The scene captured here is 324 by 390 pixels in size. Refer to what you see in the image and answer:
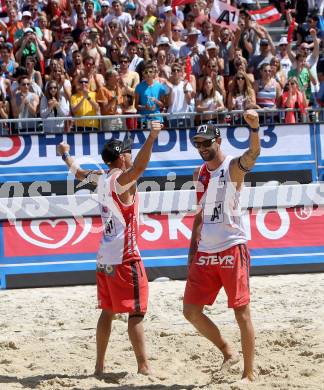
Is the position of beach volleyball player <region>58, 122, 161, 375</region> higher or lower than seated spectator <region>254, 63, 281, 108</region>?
lower

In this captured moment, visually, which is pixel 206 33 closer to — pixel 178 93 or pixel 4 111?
pixel 178 93

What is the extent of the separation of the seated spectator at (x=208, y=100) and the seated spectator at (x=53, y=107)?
204 centimetres

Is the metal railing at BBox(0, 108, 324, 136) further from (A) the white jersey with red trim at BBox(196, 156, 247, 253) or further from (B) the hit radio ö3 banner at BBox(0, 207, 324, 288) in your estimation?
(A) the white jersey with red trim at BBox(196, 156, 247, 253)

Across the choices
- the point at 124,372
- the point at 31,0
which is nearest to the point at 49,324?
the point at 124,372

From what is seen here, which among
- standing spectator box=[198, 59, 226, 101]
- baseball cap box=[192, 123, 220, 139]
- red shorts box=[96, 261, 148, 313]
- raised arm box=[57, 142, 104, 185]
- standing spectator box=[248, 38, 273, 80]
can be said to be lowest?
red shorts box=[96, 261, 148, 313]

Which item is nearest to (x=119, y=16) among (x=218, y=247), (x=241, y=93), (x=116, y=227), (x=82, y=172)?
(x=241, y=93)

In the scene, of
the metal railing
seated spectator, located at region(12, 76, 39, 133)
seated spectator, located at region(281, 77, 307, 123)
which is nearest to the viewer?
the metal railing

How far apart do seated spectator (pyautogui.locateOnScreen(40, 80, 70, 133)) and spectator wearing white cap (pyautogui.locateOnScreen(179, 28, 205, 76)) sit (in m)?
2.49

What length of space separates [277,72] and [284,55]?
3.79ft

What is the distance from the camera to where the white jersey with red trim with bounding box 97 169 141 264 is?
684 cm

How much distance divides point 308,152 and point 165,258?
3612 millimetres

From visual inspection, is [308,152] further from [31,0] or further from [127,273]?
[127,273]

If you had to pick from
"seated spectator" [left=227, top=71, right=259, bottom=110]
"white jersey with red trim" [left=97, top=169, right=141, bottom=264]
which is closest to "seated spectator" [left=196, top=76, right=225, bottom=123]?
"seated spectator" [left=227, top=71, right=259, bottom=110]

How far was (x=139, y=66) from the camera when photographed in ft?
47.2
